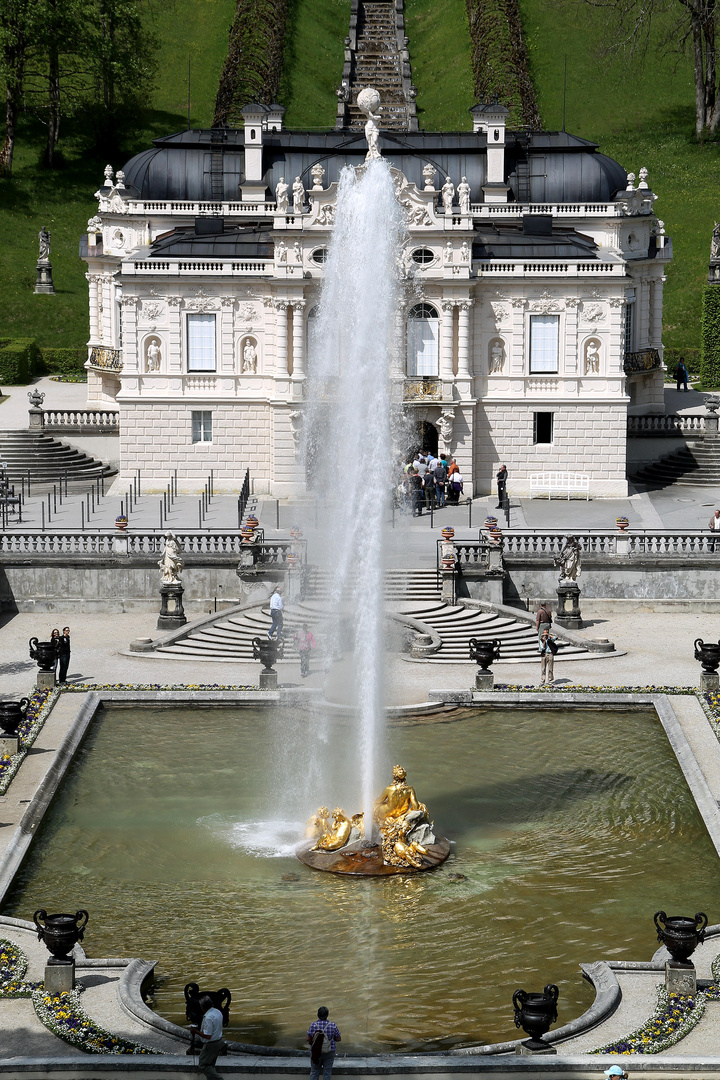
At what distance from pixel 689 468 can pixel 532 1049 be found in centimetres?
4431

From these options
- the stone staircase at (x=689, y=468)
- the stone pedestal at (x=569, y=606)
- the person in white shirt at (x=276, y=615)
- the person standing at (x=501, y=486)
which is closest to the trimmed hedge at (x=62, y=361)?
the person standing at (x=501, y=486)

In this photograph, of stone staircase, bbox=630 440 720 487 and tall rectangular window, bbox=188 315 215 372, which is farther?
stone staircase, bbox=630 440 720 487

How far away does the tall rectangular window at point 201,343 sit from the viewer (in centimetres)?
6138

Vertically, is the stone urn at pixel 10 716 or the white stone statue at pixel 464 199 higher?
the white stone statue at pixel 464 199

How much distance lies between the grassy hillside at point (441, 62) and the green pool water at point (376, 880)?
2764 inches

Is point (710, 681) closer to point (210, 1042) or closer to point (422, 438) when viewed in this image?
point (210, 1042)

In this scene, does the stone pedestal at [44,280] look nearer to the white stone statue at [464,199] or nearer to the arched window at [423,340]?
the arched window at [423,340]

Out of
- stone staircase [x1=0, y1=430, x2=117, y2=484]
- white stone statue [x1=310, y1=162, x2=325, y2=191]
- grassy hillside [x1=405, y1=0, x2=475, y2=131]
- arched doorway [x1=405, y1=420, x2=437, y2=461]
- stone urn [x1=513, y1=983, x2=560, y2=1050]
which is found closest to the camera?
stone urn [x1=513, y1=983, x2=560, y2=1050]

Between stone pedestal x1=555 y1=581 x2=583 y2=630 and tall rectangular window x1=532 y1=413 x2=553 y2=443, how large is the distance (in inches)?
566

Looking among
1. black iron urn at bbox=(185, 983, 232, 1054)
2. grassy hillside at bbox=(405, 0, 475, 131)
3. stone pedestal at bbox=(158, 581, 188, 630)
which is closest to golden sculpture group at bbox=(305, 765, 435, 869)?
black iron urn at bbox=(185, 983, 232, 1054)

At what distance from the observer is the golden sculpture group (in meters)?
29.7

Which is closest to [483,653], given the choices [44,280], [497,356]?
[497,356]

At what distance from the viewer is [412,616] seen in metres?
46.9

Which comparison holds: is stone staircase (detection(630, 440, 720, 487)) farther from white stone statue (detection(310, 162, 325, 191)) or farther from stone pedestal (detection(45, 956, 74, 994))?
stone pedestal (detection(45, 956, 74, 994))
